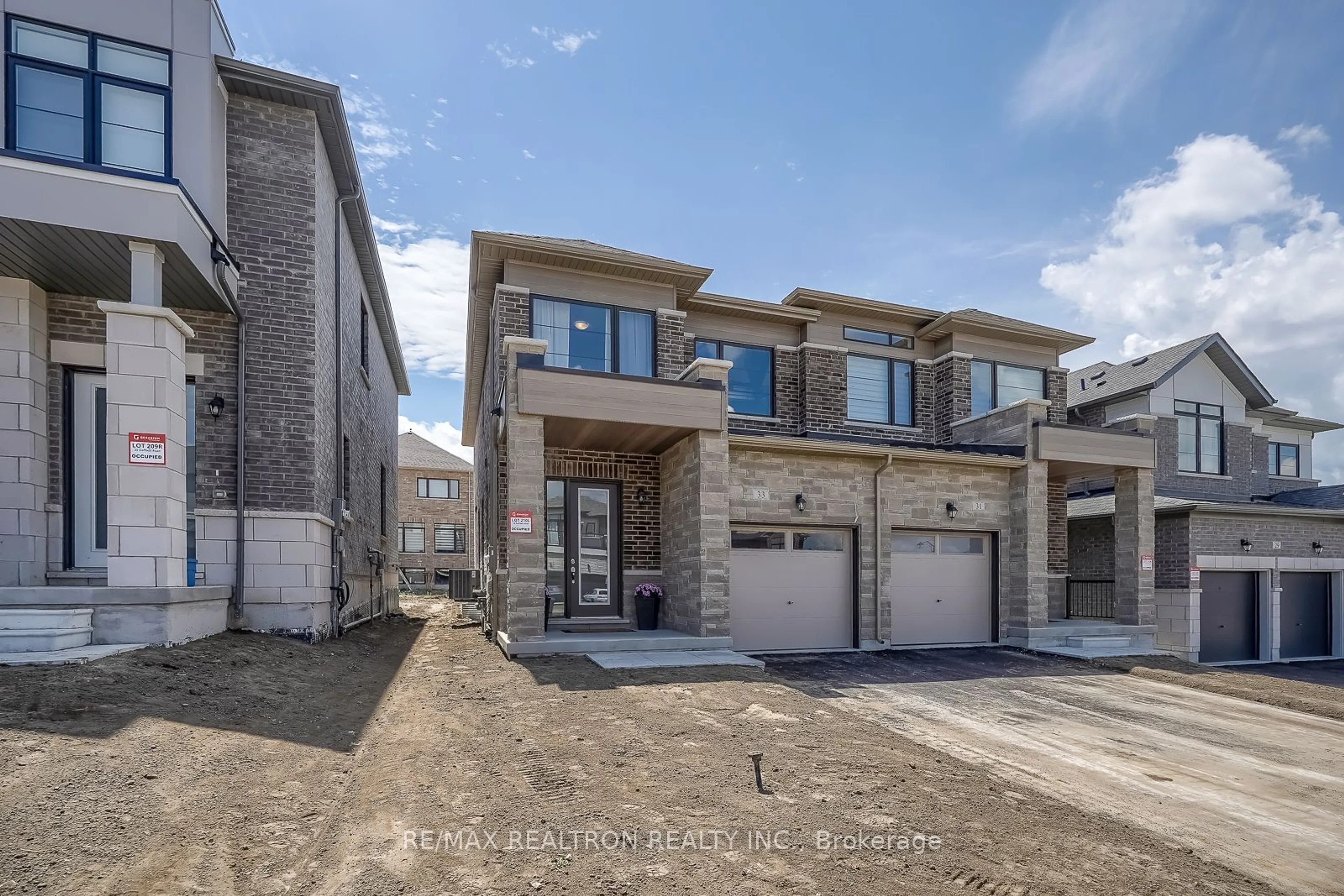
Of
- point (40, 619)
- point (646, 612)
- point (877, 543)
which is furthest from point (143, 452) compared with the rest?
point (877, 543)

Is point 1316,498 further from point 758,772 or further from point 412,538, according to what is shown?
point 412,538

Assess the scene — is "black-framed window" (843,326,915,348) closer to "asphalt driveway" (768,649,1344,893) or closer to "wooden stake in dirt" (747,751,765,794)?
"asphalt driveway" (768,649,1344,893)

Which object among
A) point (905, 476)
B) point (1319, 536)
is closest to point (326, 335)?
point (905, 476)

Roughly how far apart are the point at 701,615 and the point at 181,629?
6.45m

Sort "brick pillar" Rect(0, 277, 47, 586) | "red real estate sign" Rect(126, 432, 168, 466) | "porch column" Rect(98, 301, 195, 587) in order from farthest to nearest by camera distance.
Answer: "brick pillar" Rect(0, 277, 47, 586) < "red real estate sign" Rect(126, 432, 168, 466) < "porch column" Rect(98, 301, 195, 587)

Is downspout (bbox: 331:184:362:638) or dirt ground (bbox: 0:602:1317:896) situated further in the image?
downspout (bbox: 331:184:362:638)

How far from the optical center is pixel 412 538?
121 ft

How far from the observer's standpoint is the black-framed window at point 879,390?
15383 mm

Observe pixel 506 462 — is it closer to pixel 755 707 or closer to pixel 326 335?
pixel 326 335

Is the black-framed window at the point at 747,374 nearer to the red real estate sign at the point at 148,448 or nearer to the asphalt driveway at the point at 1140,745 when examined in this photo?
the asphalt driveway at the point at 1140,745

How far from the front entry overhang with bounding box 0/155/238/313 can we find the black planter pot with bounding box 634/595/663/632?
299 inches

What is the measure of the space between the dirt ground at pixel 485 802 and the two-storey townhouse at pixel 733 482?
3.77 metres

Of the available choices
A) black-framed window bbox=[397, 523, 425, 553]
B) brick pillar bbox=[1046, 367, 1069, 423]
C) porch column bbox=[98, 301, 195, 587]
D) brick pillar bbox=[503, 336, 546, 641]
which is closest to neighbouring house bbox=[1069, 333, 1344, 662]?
brick pillar bbox=[1046, 367, 1069, 423]

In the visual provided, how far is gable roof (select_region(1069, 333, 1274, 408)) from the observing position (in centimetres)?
1803
